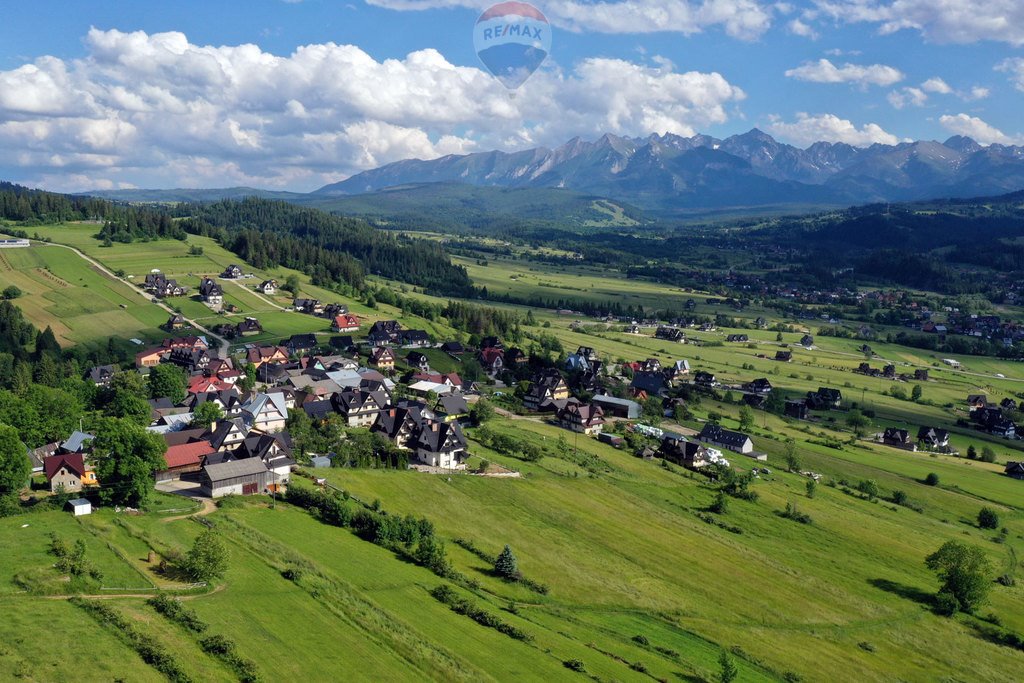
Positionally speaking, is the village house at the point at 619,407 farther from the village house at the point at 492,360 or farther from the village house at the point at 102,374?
the village house at the point at 102,374

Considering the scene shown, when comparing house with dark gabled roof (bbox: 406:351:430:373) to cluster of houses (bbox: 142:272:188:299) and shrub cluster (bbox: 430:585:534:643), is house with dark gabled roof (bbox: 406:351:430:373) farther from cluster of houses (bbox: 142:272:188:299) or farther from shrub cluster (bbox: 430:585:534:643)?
shrub cluster (bbox: 430:585:534:643)

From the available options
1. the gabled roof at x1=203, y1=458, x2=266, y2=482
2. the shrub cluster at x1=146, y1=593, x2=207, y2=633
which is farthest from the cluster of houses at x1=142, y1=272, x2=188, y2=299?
the shrub cluster at x1=146, y1=593, x2=207, y2=633

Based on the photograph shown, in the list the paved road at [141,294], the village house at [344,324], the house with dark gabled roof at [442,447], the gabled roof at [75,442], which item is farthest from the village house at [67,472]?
the village house at [344,324]

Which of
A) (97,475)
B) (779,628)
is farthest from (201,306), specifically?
(779,628)

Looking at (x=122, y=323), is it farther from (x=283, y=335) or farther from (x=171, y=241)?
(x=171, y=241)

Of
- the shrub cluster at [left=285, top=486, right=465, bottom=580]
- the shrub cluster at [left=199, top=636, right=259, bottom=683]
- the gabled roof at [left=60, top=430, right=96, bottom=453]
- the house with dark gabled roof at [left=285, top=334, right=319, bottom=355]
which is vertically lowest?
the shrub cluster at [left=285, top=486, right=465, bottom=580]

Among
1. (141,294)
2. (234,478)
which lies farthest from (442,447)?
(141,294)
